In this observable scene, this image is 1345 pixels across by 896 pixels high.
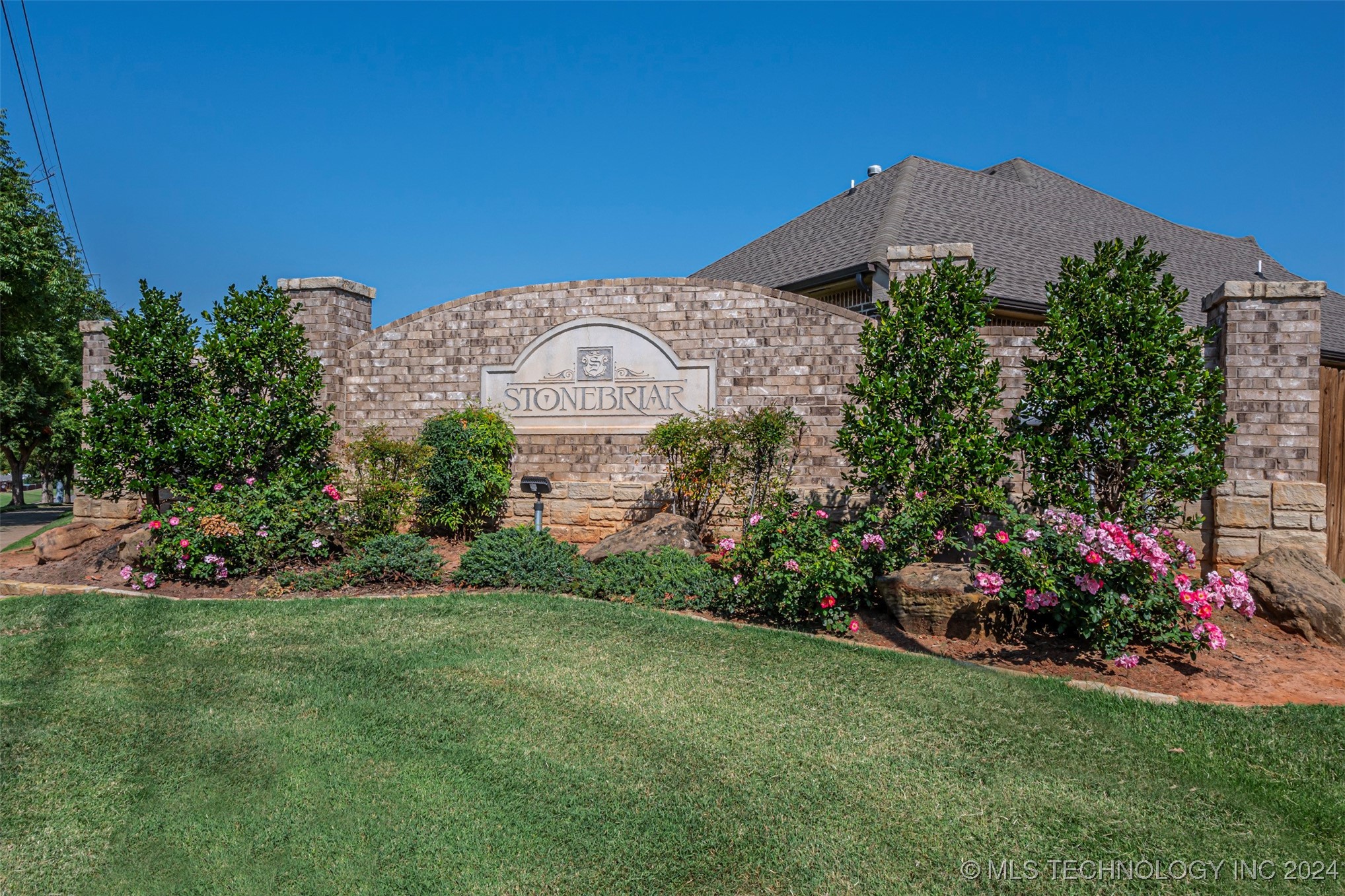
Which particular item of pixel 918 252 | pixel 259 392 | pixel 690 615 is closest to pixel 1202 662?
pixel 690 615

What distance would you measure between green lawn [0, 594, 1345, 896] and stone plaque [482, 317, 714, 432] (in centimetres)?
419

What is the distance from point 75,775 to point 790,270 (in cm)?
1189

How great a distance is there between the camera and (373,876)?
3059mm

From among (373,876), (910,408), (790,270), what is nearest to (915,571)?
(910,408)

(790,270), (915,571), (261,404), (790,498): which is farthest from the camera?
(790,270)

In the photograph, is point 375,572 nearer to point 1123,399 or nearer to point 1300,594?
point 1123,399

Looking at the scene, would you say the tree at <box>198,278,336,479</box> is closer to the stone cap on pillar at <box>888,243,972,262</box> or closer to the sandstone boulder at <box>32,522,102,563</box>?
the sandstone boulder at <box>32,522,102,563</box>

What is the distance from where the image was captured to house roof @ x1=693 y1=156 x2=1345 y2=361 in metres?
12.9

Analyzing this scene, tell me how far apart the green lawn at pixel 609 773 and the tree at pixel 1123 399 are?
7.86 ft

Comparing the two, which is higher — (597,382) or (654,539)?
(597,382)

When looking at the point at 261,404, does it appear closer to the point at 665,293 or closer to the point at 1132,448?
the point at 665,293

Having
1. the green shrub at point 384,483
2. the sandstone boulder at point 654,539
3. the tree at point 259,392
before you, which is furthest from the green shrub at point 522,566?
the tree at point 259,392

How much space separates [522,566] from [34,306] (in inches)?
591

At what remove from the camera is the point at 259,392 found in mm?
9023
